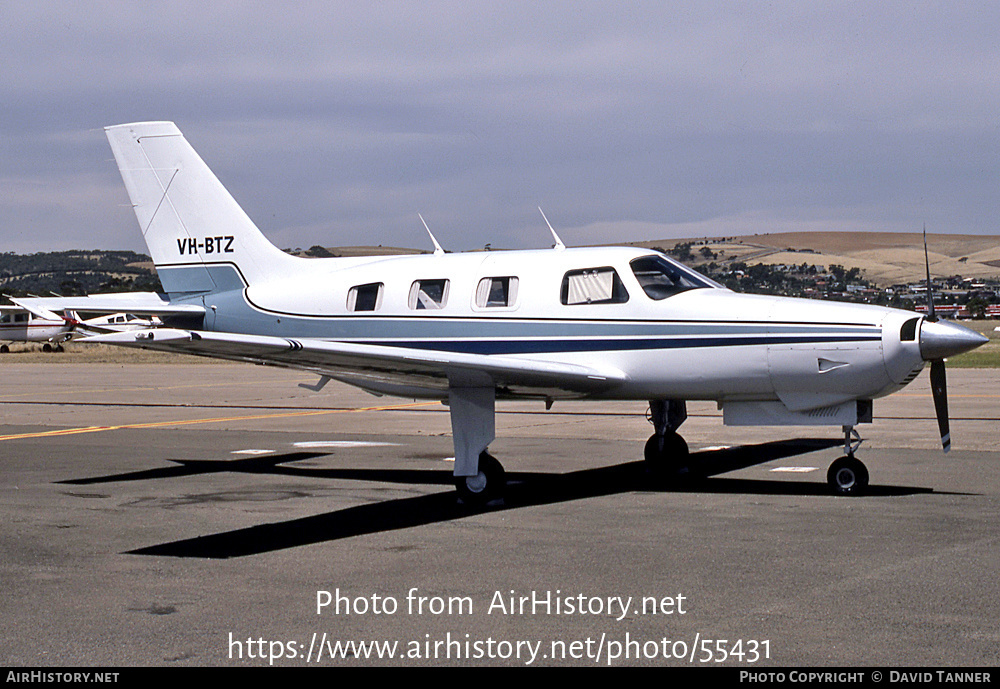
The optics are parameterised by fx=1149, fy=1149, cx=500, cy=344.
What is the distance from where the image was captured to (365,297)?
1318cm

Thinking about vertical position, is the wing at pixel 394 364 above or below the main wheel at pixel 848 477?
above

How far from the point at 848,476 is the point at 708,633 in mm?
5588

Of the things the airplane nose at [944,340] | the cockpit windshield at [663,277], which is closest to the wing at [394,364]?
the cockpit windshield at [663,277]

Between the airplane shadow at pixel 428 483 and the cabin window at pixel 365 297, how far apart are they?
6.48 ft

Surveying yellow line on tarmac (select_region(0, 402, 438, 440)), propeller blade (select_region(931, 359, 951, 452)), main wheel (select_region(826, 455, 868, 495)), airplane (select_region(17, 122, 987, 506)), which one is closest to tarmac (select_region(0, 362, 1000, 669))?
main wheel (select_region(826, 455, 868, 495))

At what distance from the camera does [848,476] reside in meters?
11.2

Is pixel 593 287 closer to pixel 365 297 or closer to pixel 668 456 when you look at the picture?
pixel 668 456

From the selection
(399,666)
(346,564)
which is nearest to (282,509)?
(346,564)

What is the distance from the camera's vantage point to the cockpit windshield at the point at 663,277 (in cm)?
1170

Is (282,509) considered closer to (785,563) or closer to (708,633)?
(785,563)

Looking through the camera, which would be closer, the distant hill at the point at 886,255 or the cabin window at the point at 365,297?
the cabin window at the point at 365,297

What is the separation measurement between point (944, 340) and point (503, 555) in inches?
185

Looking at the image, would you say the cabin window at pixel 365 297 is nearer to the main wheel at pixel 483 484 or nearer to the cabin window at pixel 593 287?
the cabin window at pixel 593 287

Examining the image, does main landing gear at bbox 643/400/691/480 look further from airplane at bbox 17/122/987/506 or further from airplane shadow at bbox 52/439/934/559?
airplane shadow at bbox 52/439/934/559
